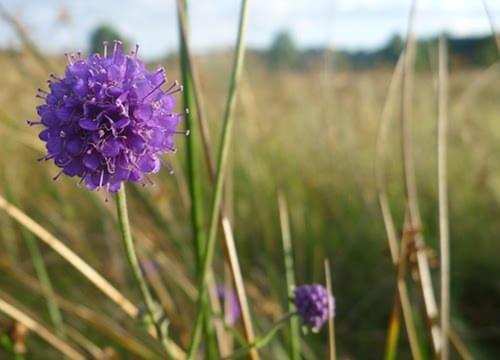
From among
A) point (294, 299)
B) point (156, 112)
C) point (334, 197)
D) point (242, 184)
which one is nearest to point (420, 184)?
point (334, 197)

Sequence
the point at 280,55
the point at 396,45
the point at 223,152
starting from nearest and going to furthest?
the point at 223,152 < the point at 396,45 < the point at 280,55

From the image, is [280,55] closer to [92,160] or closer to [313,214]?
[313,214]

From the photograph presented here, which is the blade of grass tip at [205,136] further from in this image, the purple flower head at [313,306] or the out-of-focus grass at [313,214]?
the out-of-focus grass at [313,214]

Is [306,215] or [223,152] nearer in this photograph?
[223,152]

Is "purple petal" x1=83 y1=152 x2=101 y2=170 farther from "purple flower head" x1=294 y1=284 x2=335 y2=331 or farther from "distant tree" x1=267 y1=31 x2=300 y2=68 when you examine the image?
"distant tree" x1=267 y1=31 x2=300 y2=68

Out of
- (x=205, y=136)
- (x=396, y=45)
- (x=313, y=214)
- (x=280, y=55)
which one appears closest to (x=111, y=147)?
(x=205, y=136)

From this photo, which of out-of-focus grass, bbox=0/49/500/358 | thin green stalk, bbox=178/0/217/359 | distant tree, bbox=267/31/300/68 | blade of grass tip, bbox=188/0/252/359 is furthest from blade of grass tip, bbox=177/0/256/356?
distant tree, bbox=267/31/300/68

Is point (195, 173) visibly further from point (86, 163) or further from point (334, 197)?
point (334, 197)
